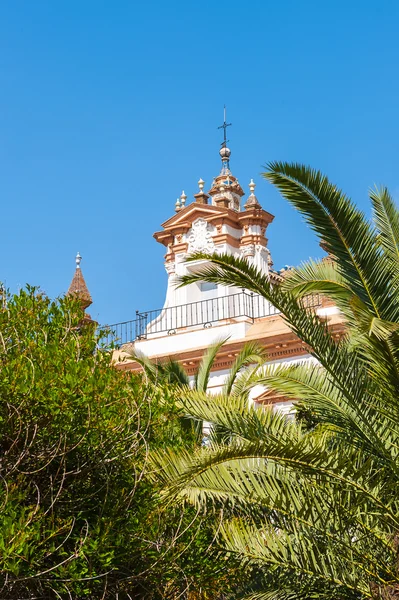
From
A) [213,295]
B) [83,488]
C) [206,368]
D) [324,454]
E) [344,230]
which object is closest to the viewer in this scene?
[324,454]

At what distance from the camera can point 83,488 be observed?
445 inches

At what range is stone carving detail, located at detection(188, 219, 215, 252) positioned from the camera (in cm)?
2659

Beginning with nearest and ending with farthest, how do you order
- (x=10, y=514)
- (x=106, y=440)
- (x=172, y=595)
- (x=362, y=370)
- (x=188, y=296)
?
(x=10, y=514)
(x=362, y=370)
(x=106, y=440)
(x=172, y=595)
(x=188, y=296)

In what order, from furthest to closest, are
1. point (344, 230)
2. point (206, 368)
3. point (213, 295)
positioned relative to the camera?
point (213, 295) < point (206, 368) < point (344, 230)

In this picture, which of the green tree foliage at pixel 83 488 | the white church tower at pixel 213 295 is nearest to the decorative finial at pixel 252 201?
the white church tower at pixel 213 295

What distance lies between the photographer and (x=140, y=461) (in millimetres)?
11773

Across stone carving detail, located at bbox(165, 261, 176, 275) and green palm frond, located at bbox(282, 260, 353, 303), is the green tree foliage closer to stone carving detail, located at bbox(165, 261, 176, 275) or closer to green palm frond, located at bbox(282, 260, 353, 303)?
green palm frond, located at bbox(282, 260, 353, 303)

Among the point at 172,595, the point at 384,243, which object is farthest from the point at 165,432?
the point at 384,243

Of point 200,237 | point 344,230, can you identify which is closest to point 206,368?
point 344,230

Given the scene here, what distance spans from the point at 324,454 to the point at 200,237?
17560mm

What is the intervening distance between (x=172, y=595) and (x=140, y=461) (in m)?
1.75

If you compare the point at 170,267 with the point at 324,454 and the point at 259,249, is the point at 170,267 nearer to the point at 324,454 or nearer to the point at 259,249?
the point at 259,249

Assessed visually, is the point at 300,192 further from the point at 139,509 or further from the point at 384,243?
the point at 139,509

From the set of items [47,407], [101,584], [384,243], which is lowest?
[101,584]
